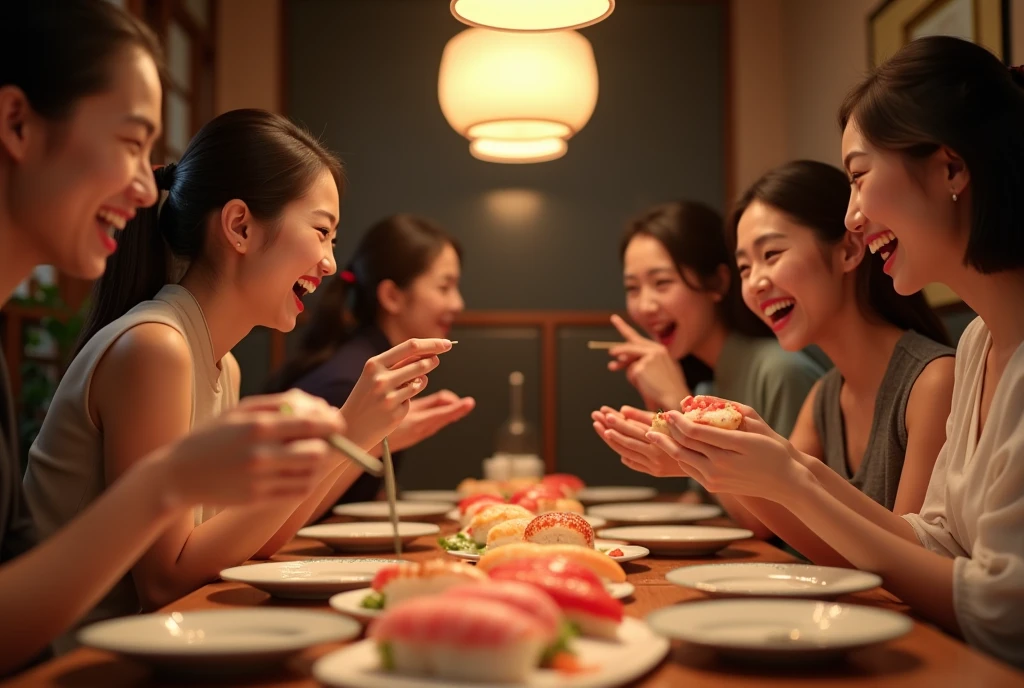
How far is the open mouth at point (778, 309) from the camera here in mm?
2217

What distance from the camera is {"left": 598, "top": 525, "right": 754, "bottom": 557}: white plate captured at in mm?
1677

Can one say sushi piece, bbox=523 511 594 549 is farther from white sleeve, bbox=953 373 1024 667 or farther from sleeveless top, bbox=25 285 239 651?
sleeveless top, bbox=25 285 239 651

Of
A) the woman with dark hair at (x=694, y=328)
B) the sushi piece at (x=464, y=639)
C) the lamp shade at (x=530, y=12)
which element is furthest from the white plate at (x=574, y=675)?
the woman with dark hair at (x=694, y=328)

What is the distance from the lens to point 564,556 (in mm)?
1140

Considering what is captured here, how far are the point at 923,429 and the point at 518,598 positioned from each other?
1170mm

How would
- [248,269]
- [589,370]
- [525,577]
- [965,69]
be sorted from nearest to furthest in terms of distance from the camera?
1. [525,577]
2. [965,69]
3. [248,269]
4. [589,370]

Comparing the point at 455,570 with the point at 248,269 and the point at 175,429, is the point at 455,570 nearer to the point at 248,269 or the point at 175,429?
the point at 175,429

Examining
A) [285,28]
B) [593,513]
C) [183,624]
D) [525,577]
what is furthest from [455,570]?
[285,28]

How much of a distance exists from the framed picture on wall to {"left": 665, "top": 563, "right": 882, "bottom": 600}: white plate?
1.29 meters

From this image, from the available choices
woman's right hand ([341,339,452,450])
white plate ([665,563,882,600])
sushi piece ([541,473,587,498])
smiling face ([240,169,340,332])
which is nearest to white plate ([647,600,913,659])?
white plate ([665,563,882,600])

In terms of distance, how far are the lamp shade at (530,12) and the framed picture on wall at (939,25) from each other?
2.10 ft

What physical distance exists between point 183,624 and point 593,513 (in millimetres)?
1423

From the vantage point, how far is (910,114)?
1.39 m

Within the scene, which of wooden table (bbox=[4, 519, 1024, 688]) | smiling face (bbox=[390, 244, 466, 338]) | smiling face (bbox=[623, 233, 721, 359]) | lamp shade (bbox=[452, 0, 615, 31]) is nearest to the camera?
wooden table (bbox=[4, 519, 1024, 688])
